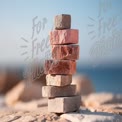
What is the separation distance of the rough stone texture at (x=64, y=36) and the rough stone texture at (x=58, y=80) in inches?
29.9

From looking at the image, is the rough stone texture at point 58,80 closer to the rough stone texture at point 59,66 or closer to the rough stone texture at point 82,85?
the rough stone texture at point 59,66

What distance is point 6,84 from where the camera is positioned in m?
16.8

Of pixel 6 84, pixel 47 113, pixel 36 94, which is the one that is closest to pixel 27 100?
pixel 36 94

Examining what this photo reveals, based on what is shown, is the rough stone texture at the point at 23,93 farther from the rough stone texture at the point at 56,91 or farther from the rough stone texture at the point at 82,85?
the rough stone texture at the point at 56,91

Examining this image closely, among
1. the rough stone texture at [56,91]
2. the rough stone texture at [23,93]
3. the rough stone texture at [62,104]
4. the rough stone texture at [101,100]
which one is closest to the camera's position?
the rough stone texture at [62,104]

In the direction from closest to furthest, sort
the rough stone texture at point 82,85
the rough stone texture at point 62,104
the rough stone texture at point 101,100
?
1. the rough stone texture at point 62,104
2. the rough stone texture at point 101,100
3. the rough stone texture at point 82,85

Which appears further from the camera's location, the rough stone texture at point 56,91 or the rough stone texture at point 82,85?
the rough stone texture at point 82,85

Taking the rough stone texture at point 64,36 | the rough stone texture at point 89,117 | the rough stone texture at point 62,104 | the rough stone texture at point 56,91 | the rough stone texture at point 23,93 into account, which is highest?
the rough stone texture at point 64,36

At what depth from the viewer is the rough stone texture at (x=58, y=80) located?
753 centimetres

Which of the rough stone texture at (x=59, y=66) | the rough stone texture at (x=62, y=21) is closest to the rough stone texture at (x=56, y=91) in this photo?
the rough stone texture at (x=59, y=66)

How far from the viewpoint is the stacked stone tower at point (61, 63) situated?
7.54 meters

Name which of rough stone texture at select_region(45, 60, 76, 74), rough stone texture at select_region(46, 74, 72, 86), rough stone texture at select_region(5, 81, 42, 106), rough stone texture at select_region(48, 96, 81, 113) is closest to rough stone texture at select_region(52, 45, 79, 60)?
rough stone texture at select_region(45, 60, 76, 74)

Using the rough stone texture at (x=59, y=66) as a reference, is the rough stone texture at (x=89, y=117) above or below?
below

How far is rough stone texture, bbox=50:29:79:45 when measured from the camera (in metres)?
7.53
